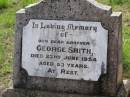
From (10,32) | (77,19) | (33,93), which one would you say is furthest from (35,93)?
(10,32)

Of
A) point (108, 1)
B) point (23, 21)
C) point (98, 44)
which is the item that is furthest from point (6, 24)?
point (98, 44)

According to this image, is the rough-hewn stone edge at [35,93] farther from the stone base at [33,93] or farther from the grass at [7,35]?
the grass at [7,35]

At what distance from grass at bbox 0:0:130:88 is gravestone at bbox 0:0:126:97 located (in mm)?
964

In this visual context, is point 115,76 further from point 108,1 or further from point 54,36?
point 108,1

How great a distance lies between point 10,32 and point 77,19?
290 cm

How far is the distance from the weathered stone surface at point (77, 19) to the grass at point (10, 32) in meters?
0.93

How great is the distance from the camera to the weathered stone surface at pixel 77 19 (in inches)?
188

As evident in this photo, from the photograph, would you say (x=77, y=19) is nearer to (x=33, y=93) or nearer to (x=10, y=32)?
(x=33, y=93)

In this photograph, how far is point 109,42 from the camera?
188 inches

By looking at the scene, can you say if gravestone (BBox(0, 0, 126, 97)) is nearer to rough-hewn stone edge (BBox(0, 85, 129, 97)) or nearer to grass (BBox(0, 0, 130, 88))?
rough-hewn stone edge (BBox(0, 85, 129, 97))

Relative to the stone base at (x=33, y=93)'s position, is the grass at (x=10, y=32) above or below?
above

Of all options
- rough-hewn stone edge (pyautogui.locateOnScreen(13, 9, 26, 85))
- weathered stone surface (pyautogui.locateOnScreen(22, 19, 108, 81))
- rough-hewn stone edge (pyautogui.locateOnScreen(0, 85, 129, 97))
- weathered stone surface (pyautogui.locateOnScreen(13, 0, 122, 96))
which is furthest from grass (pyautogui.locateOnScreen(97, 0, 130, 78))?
rough-hewn stone edge (pyautogui.locateOnScreen(13, 9, 26, 85))

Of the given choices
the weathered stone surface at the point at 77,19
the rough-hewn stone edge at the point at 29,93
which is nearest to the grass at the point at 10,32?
the rough-hewn stone edge at the point at 29,93

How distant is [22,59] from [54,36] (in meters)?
0.47
